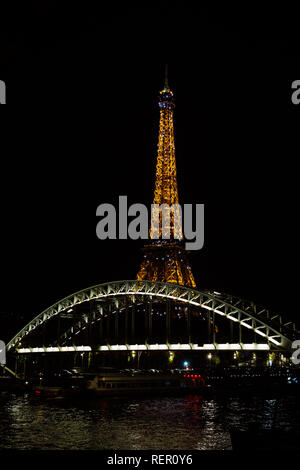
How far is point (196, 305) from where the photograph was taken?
60.9 metres

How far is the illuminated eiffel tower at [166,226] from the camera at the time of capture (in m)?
84.2

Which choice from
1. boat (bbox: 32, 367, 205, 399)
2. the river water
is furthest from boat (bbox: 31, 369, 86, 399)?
the river water

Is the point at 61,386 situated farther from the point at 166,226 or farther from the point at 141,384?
the point at 166,226

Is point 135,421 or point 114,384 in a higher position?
point 114,384

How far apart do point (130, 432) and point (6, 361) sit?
167 feet

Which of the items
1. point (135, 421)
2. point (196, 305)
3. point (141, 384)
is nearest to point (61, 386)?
point (141, 384)

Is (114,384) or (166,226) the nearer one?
(114,384)

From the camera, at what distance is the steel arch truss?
55.2 metres

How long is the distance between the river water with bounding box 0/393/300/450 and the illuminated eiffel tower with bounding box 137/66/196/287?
105 ft

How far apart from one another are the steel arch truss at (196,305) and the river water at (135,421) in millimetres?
5685

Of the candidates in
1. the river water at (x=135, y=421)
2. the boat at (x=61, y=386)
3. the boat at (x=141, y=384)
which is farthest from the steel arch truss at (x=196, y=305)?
the boat at (x=61, y=386)

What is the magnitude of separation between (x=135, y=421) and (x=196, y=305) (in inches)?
959
